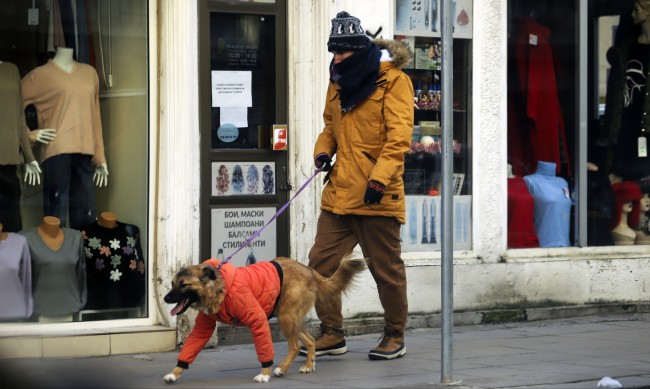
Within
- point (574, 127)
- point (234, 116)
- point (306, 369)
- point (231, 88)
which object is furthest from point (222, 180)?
point (574, 127)

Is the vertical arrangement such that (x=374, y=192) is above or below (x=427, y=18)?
below

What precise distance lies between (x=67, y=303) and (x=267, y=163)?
1.95 metres

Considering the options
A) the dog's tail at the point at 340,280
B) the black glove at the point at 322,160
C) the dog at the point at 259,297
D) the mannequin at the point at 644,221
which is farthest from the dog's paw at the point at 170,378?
the mannequin at the point at 644,221

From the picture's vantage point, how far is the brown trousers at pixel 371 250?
28.8ft

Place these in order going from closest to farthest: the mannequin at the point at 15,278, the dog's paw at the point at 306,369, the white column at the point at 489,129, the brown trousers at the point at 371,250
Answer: the dog's paw at the point at 306,369 → the brown trousers at the point at 371,250 → the mannequin at the point at 15,278 → the white column at the point at 489,129

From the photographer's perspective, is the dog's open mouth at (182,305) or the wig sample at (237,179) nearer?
the dog's open mouth at (182,305)

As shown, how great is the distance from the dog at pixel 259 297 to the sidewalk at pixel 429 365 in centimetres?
20

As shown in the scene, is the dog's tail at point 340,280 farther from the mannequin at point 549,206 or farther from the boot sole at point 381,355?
the mannequin at point 549,206

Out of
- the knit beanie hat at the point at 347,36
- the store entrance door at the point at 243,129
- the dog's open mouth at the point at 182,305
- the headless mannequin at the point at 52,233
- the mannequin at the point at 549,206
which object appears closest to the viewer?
the dog's open mouth at the point at 182,305

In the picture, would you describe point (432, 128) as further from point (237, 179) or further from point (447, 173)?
point (447, 173)

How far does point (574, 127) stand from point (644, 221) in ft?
4.10

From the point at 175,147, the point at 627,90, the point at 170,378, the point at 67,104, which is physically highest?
the point at 627,90

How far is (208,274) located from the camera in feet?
25.2

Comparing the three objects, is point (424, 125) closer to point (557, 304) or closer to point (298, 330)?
point (557, 304)
